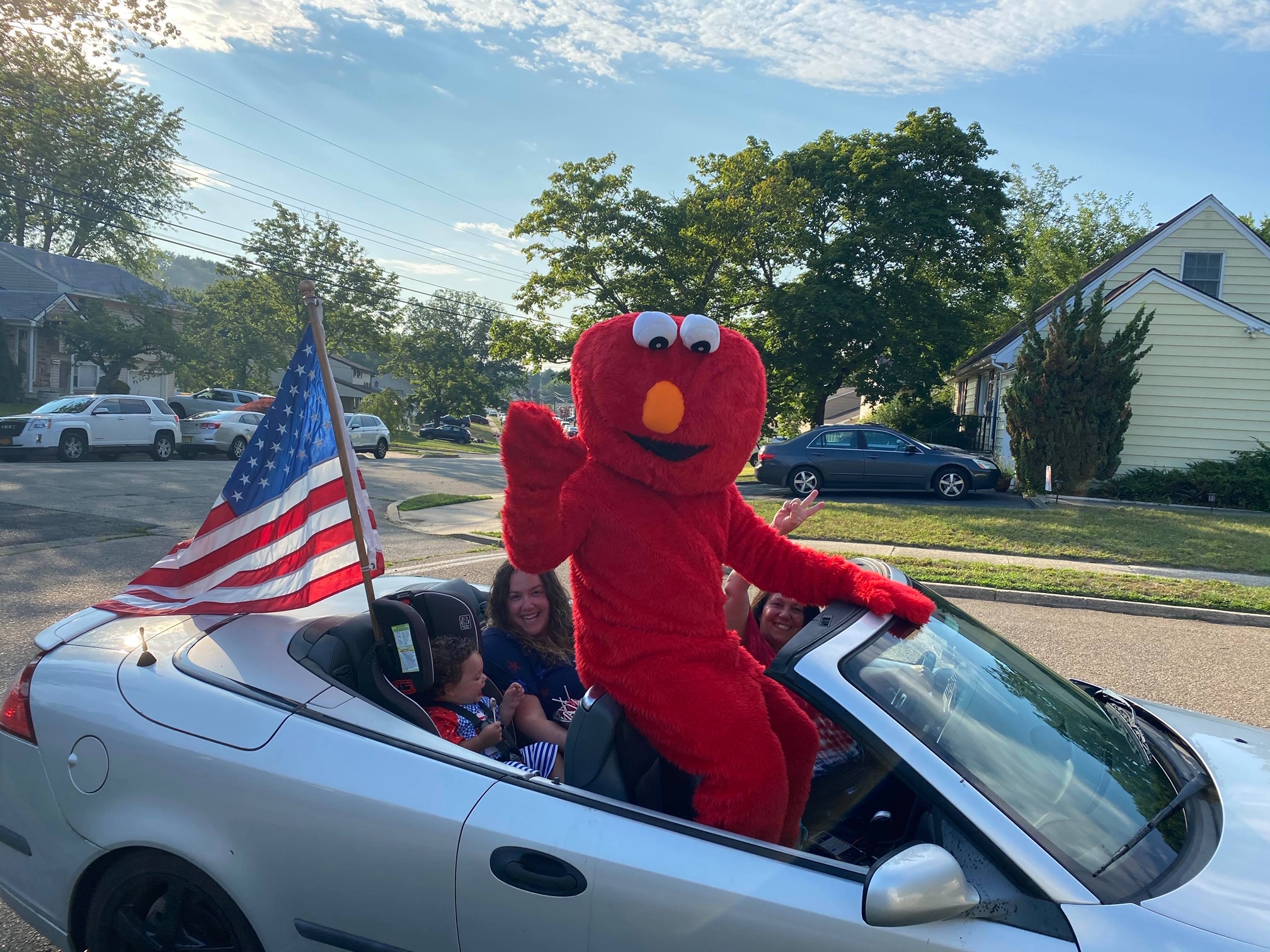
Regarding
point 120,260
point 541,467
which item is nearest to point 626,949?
point 541,467

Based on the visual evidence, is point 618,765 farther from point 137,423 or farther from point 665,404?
point 137,423

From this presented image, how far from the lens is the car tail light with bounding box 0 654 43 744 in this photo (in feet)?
7.98

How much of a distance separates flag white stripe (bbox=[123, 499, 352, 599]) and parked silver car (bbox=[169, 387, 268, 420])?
29050 mm

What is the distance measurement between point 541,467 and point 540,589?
46.2 inches

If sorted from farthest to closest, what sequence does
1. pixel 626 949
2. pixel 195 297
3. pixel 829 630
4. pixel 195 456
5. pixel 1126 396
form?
pixel 195 297
pixel 195 456
pixel 1126 396
pixel 829 630
pixel 626 949

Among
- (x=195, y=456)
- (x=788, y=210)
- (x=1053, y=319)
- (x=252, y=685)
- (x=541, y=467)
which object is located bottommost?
(x=195, y=456)

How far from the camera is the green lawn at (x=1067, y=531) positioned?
1027cm

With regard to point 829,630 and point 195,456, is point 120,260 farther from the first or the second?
point 829,630

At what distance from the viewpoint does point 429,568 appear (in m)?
9.48

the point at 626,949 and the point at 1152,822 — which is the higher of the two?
the point at 1152,822

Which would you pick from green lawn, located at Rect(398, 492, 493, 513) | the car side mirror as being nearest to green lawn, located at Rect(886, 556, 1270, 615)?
the car side mirror

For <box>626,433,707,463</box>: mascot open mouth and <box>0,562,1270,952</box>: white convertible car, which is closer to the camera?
<box>0,562,1270,952</box>: white convertible car

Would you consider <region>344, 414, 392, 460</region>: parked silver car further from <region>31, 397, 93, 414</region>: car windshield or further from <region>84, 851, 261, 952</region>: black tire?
<region>84, 851, 261, 952</region>: black tire

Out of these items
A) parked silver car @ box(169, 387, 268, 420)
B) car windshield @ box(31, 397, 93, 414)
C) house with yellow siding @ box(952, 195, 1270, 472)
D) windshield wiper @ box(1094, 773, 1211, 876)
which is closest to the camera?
windshield wiper @ box(1094, 773, 1211, 876)
